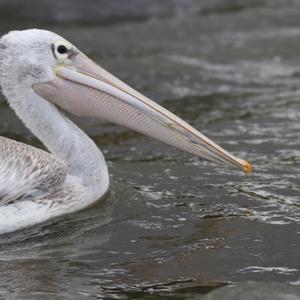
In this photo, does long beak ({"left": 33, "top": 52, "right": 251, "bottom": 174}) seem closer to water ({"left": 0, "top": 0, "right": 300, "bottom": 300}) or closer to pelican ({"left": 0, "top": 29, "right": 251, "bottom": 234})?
pelican ({"left": 0, "top": 29, "right": 251, "bottom": 234})

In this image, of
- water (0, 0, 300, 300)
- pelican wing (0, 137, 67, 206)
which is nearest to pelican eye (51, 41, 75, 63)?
pelican wing (0, 137, 67, 206)

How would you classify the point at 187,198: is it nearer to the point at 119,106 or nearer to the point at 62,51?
the point at 119,106

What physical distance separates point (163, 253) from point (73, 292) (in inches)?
26.2

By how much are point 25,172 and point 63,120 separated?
0.58m

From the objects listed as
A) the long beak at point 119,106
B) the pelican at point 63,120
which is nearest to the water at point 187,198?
the pelican at point 63,120

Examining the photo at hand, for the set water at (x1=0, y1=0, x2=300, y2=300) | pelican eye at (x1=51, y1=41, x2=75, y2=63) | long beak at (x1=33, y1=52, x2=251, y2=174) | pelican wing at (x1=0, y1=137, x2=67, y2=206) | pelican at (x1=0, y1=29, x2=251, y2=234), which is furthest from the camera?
pelican eye at (x1=51, y1=41, x2=75, y2=63)

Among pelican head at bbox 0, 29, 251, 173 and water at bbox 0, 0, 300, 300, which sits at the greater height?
pelican head at bbox 0, 29, 251, 173

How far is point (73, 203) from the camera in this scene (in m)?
5.62

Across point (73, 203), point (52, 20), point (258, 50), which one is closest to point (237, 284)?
point (73, 203)

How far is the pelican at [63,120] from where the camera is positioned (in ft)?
18.0

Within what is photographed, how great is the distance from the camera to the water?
464 cm

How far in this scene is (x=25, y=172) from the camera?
541 centimetres

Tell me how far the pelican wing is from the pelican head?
0.42 m

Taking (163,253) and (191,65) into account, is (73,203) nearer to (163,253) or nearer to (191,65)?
(163,253)
